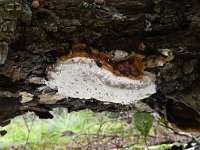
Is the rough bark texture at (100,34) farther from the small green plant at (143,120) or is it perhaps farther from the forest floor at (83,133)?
the forest floor at (83,133)

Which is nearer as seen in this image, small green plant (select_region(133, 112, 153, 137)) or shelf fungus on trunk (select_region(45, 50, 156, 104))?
shelf fungus on trunk (select_region(45, 50, 156, 104))

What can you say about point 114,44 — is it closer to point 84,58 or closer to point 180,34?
point 84,58

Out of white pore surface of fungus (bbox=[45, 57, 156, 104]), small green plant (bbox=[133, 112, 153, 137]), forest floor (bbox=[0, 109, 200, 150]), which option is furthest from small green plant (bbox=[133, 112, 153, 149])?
forest floor (bbox=[0, 109, 200, 150])

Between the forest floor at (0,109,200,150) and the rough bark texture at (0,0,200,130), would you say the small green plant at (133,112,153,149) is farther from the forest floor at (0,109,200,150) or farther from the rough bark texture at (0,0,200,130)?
the forest floor at (0,109,200,150)

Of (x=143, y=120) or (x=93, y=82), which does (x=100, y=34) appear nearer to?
(x=93, y=82)

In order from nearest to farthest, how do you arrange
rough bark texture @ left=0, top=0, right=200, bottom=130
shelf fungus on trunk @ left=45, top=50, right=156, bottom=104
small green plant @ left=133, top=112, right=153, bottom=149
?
rough bark texture @ left=0, top=0, right=200, bottom=130 < shelf fungus on trunk @ left=45, top=50, right=156, bottom=104 < small green plant @ left=133, top=112, right=153, bottom=149

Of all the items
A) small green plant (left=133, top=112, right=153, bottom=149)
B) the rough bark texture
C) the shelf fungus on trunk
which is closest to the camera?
the rough bark texture

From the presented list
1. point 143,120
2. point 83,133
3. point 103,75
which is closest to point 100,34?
point 103,75

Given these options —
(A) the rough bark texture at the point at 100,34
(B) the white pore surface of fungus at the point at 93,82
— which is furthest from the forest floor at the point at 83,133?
(A) the rough bark texture at the point at 100,34
